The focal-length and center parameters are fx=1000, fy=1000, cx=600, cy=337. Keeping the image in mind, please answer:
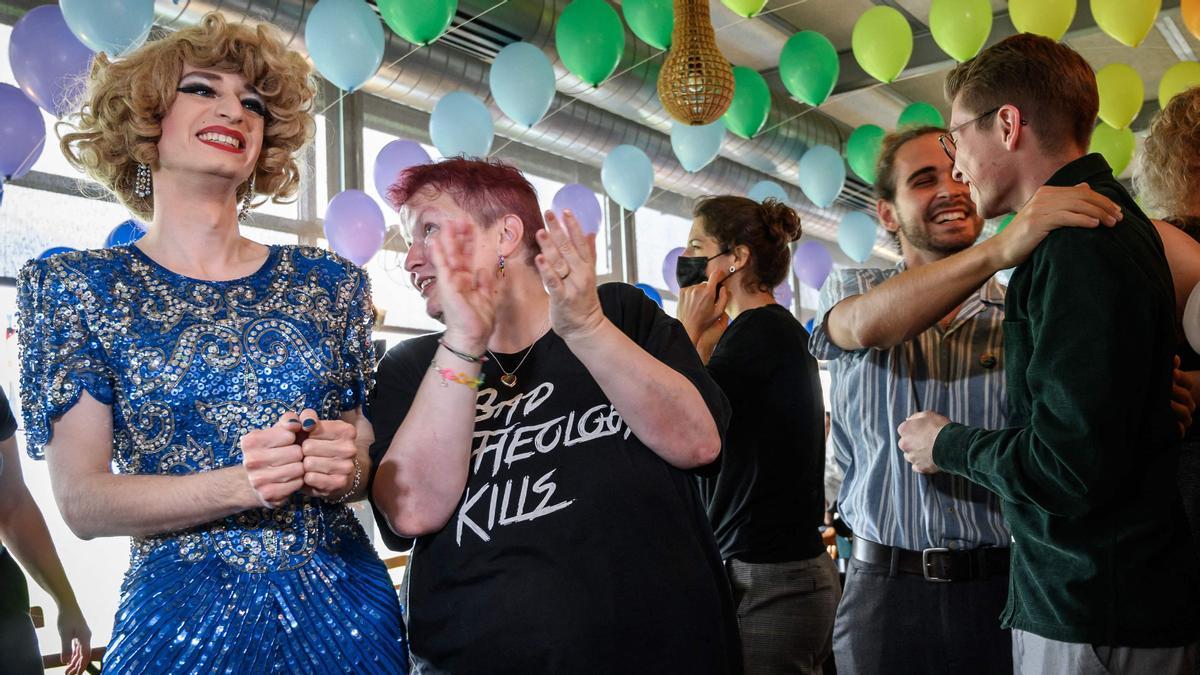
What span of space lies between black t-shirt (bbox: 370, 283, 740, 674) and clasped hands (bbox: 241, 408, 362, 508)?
19cm

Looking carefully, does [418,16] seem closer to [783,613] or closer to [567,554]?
[783,613]

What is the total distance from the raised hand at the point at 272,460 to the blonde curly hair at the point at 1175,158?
66.3 inches

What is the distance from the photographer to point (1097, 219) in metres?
1.41

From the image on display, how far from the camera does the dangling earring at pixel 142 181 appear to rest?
1574 mm

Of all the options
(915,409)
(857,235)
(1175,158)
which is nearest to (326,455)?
(915,409)

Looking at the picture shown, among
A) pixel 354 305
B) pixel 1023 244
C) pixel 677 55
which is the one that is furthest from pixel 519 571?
pixel 677 55

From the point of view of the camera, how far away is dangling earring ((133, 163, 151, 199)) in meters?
1.57

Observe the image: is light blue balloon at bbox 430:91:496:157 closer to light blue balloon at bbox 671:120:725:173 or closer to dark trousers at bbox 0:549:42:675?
light blue balloon at bbox 671:120:725:173

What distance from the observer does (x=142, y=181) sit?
1.58 m

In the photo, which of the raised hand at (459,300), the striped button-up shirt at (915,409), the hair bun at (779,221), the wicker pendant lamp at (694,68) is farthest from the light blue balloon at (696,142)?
the raised hand at (459,300)

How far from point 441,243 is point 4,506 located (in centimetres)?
154

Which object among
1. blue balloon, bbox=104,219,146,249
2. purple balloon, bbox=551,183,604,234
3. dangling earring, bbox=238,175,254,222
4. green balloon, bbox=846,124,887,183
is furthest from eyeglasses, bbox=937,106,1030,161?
green balloon, bbox=846,124,887,183

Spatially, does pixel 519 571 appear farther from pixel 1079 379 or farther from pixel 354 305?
pixel 1079 379

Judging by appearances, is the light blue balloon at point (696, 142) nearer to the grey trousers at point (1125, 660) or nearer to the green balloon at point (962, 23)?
the green balloon at point (962, 23)
